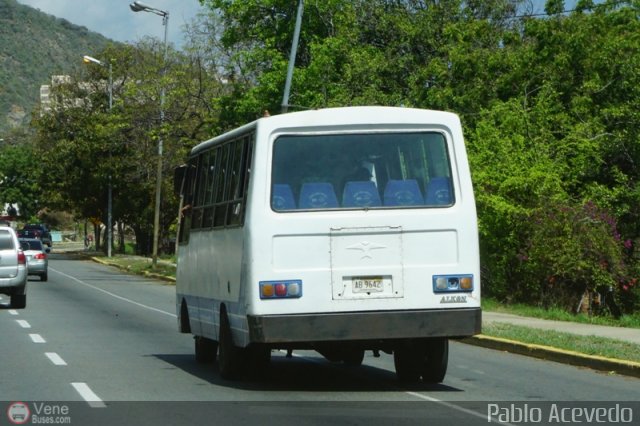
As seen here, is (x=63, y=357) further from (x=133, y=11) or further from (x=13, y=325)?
(x=133, y=11)

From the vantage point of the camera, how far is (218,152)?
1495cm

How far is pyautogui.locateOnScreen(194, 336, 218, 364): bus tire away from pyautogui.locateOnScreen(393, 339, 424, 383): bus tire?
9.72 ft

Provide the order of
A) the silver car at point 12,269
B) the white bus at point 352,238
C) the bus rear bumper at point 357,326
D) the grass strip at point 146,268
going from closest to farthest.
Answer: the bus rear bumper at point 357,326
the white bus at point 352,238
the silver car at point 12,269
the grass strip at point 146,268

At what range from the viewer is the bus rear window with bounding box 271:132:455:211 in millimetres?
12828

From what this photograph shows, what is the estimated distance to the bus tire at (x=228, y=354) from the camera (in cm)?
1361

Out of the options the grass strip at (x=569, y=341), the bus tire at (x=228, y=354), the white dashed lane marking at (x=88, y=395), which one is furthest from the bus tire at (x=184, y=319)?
the grass strip at (x=569, y=341)

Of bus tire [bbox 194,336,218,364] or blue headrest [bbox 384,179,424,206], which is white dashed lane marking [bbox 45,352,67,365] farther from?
blue headrest [bbox 384,179,424,206]

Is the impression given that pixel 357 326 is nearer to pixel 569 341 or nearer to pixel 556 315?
pixel 569 341

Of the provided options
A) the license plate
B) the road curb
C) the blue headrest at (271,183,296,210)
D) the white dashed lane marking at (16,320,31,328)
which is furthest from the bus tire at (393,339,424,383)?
the white dashed lane marking at (16,320,31,328)

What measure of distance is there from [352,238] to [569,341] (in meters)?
6.36

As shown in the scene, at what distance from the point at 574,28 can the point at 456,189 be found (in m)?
24.5

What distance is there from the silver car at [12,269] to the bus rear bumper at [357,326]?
1672cm

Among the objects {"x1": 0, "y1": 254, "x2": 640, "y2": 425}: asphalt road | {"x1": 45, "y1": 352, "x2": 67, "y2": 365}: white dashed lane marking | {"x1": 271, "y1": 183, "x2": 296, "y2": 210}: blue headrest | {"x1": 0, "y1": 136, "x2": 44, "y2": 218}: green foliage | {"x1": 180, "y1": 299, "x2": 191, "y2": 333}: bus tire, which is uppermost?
{"x1": 0, "y1": 136, "x2": 44, "y2": 218}: green foliage

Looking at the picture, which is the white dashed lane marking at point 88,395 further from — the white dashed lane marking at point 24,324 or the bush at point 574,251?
the bush at point 574,251
